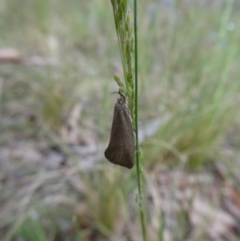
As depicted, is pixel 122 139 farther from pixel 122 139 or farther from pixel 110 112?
pixel 110 112

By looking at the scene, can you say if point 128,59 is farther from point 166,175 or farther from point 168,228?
point 166,175

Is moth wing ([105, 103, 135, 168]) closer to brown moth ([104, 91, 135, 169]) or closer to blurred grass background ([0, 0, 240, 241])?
brown moth ([104, 91, 135, 169])

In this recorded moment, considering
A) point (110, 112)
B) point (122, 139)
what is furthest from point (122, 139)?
point (110, 112)

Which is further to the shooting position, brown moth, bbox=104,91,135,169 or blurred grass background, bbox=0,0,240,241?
blurred grass background, bbox=0,0,240,241

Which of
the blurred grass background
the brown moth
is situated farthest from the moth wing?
the blurred grass background

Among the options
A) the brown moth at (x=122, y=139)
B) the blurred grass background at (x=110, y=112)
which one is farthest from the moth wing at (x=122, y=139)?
the blurred grass background at (x=110, y=112)

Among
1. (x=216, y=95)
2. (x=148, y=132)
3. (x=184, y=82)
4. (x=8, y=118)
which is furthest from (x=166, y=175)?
(x=8, y=118)
